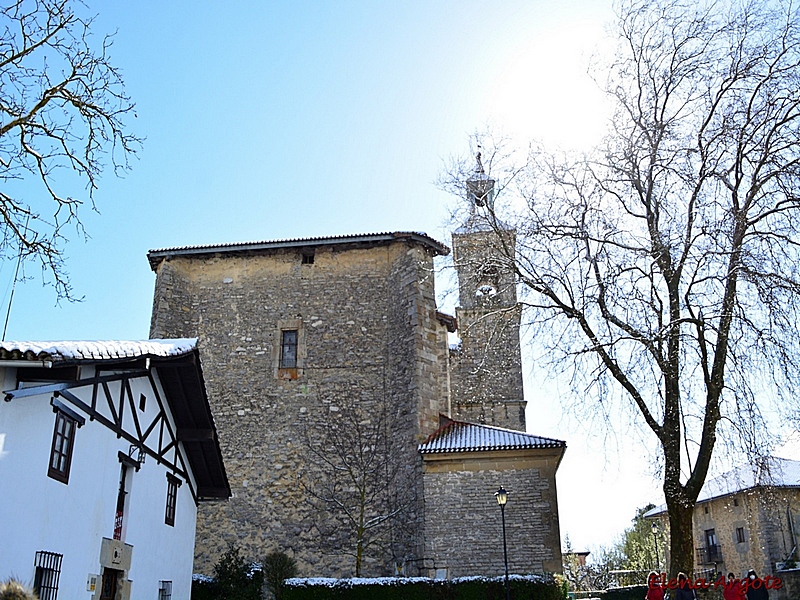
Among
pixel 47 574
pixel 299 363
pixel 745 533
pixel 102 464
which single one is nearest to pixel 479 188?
pixel 299 363

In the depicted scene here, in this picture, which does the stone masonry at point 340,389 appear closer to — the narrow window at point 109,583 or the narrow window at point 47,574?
the narrow window at point 109,583

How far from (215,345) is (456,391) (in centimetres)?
922

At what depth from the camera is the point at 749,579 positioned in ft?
37.9

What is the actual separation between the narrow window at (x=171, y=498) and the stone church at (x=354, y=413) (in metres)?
5.00

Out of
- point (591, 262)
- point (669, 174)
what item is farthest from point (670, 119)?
point (591, 262)

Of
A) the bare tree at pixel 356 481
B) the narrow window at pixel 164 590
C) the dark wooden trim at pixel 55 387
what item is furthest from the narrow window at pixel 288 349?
the dark wooden trim at pixel 55 387

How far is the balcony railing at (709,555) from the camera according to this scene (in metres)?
28.0

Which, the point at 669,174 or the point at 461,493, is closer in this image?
the point at 669,174

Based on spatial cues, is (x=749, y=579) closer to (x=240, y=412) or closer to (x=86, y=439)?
(x=86, y=439)

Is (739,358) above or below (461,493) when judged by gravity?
above

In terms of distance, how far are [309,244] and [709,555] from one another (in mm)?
21829

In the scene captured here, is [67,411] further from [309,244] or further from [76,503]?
[309,244]

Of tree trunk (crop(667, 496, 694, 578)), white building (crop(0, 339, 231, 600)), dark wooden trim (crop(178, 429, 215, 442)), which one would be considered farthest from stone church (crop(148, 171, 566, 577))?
dark wooden trim (crop(178, 429, 215, 442))

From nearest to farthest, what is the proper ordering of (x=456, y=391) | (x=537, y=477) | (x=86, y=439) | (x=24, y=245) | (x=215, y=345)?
(x=24, y=245) < (x=86, y=439) < (x=537, y=477) < (x=215, y=345) < (x=456, y=391)
